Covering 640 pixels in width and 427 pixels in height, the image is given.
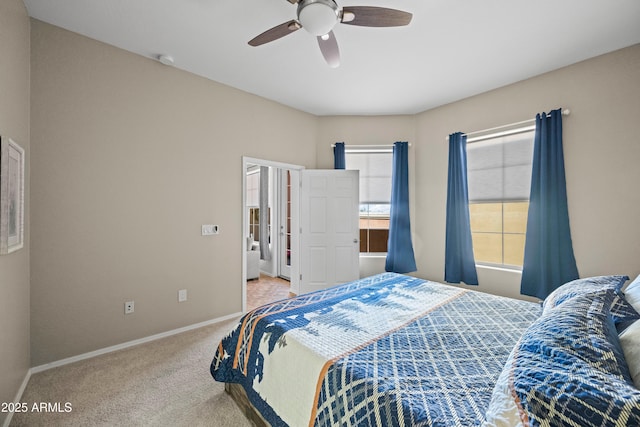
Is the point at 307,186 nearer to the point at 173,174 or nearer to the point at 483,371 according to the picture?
the point at 173,174

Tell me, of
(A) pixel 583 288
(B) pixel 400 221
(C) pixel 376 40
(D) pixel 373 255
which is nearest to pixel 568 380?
(A) pixel 583 288

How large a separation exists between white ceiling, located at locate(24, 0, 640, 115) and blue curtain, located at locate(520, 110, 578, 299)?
77 cm

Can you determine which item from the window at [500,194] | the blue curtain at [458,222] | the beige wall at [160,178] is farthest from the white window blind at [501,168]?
the beige wall at [160,178]

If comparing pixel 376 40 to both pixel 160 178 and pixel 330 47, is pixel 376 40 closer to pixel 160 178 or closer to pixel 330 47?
pixel 330 47

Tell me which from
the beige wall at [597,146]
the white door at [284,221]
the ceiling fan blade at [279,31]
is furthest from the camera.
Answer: the white door at [284,221]

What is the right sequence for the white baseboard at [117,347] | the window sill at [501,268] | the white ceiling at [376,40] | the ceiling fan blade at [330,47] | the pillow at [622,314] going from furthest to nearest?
the window sill at [501,268] → the white baseboard at [117,347] → the white ceiling at [376,40] → the ceiling fan blade at [330,47] → the pillow at [622,314]

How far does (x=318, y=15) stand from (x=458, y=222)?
2.98m

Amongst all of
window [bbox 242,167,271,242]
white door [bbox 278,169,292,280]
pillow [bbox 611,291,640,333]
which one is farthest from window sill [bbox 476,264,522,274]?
window [bbox 242,167,271,242]

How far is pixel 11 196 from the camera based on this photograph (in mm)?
1676

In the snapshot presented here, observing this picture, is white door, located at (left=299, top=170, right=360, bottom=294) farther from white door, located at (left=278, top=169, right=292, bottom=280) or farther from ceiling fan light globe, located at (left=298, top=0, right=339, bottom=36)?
ceiling fan light globe, located at (left=298, top=0, right=339, bottom=36)

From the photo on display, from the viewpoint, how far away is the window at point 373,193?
429 cm

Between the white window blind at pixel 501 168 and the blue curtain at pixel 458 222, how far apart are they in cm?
12

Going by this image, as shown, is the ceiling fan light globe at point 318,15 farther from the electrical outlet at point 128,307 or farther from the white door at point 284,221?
the white door at point 284,221

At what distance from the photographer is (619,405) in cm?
62
